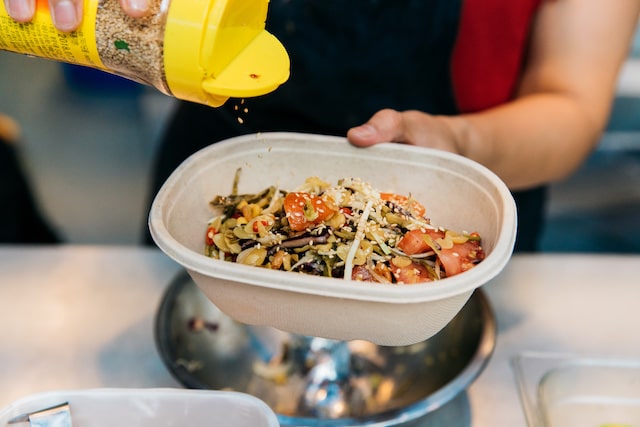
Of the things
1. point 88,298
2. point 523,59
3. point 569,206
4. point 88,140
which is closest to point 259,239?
point 88,298

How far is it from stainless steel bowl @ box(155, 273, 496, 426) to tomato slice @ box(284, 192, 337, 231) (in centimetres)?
32

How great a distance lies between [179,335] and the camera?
118cm

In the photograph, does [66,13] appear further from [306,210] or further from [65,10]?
[306,210]

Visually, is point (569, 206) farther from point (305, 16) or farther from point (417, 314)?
point (417, 314)

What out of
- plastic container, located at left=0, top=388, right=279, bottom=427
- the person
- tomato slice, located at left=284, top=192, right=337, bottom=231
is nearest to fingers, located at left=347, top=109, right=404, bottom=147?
tomato slice, located at left=284, top=192, right=337, bottom=231

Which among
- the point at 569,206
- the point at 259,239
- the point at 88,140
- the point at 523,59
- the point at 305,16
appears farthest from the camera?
the point at 88,140

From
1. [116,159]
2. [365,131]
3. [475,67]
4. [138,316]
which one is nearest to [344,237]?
[365,131]

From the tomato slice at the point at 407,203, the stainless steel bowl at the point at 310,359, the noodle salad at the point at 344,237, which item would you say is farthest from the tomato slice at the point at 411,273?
the stainless steel bowl at the point at 310,359

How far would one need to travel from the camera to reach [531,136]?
52.3 inches

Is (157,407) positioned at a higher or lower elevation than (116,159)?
higher

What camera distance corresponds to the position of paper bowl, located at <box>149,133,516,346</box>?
796 millimetres

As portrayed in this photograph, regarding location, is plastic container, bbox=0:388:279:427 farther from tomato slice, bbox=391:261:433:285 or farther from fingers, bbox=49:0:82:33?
fingers, bbox=49:0:82:33

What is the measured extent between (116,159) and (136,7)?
8.91 ft

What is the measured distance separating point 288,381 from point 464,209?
46 cm
